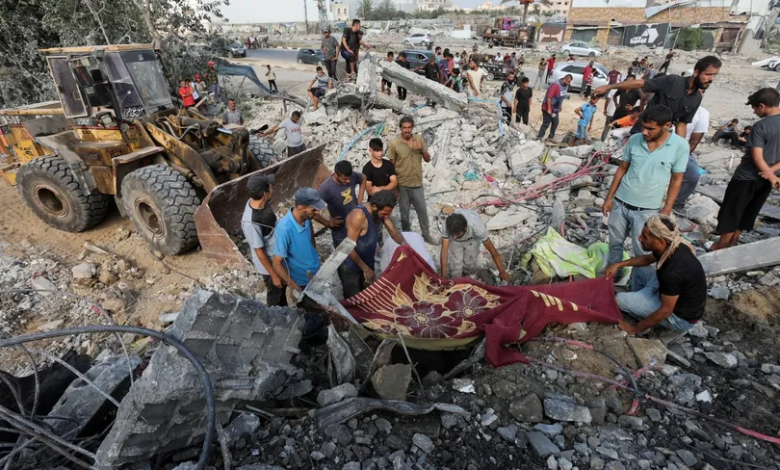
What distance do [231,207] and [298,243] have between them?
7.33ft

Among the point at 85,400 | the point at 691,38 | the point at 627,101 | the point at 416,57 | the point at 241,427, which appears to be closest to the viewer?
the point at 241,427

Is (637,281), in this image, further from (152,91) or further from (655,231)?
(152,91)

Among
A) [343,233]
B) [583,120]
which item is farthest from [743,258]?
[583,120]

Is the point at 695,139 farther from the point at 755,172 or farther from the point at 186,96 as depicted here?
the point at 186,96

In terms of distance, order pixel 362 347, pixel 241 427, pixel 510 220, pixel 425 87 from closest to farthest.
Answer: pixel 241 427 < pixel 362 347 < pixel 510 220 < pixel 425 87

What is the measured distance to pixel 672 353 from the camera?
3.07m

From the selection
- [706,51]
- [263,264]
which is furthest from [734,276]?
[706,51]

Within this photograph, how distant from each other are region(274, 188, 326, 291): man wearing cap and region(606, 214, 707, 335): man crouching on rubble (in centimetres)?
254

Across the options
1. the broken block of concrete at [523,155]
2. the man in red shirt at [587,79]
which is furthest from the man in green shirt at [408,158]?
the man in red shirt at [587,79]

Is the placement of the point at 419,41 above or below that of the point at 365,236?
above

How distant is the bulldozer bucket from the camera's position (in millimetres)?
4812

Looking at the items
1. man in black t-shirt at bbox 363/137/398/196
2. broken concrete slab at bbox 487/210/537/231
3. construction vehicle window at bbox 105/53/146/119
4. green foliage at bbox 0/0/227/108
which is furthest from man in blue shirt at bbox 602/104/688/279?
green foliage at bbox 0/0/227/108

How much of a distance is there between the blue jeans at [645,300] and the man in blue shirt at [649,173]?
0.47 m

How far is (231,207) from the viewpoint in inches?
208
